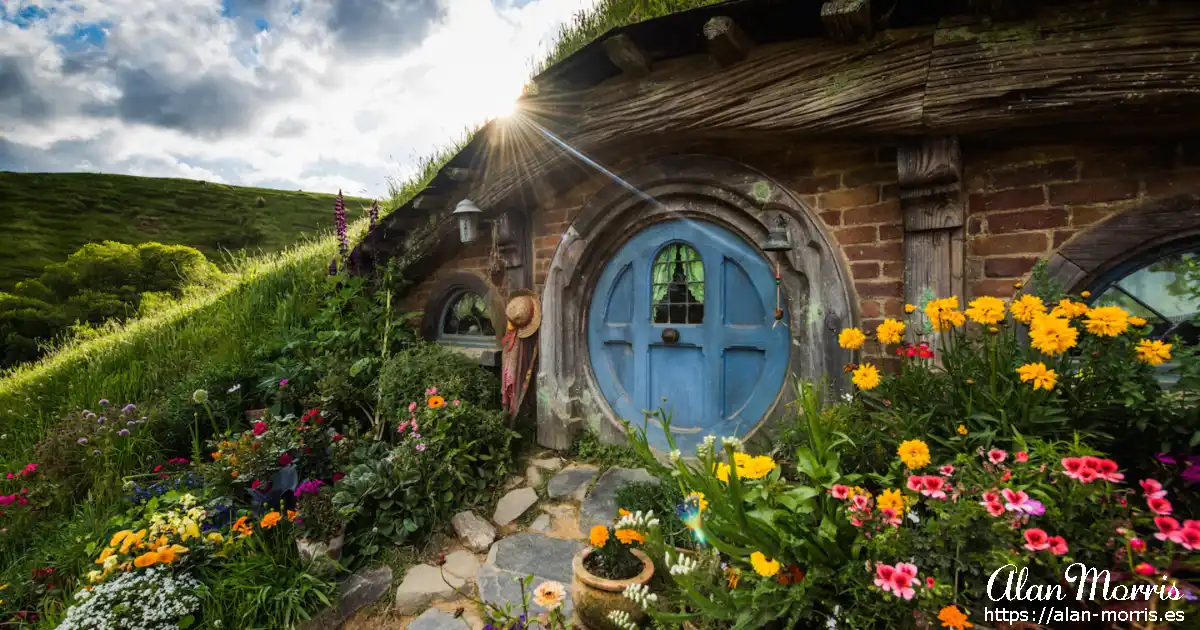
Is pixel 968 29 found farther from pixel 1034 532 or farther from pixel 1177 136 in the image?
pixel 1034 532

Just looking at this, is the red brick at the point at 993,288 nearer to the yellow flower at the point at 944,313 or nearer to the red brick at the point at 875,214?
the red brick at the point at 875,214

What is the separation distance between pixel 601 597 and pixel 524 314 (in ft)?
8.57

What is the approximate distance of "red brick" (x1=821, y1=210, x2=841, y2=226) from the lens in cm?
293

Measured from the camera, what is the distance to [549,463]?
12.6 ft

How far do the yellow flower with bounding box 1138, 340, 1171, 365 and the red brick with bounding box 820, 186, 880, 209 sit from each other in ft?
4.80

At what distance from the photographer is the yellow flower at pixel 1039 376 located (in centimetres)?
154

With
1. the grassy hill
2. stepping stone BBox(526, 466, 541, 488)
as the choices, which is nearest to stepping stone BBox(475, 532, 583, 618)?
stepping stone BBox(526, 466, 541, 488)

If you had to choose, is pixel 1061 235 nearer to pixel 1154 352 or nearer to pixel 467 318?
pixel 1154 352

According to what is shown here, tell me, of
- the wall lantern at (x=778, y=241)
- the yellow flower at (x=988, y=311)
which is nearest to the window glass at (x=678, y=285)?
the wall lantern at (x=778, y=241)

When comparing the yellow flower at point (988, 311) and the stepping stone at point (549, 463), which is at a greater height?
the yellow flower at point (988, 311)

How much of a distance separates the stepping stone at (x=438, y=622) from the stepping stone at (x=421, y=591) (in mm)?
103

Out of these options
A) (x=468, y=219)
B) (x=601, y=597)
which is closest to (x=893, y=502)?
(x=601, y=597)

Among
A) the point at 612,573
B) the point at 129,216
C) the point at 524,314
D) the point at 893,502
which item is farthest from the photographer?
the point at 129,216

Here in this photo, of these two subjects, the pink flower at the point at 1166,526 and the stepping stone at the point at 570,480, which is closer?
the pink flower at the point at 1166,526
